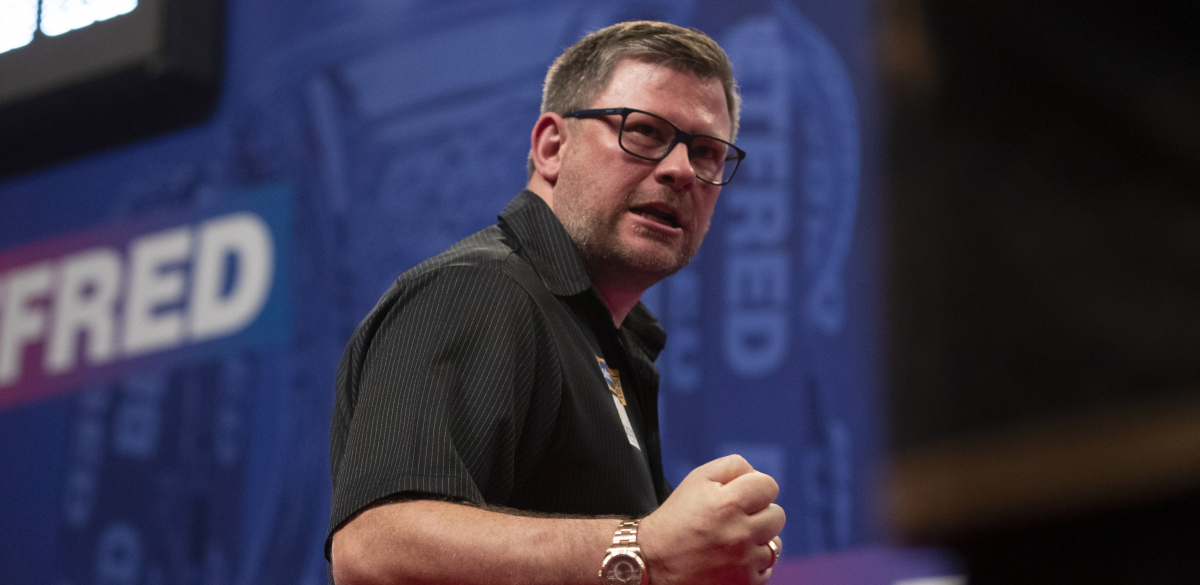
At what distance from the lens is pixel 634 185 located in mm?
1297

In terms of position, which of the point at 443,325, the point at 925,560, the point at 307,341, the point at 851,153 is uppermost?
the point at 851,153

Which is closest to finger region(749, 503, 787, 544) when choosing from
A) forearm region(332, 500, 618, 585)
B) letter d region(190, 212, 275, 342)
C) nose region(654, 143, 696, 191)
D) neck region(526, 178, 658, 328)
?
forearm region(332, 500, 618, 585)

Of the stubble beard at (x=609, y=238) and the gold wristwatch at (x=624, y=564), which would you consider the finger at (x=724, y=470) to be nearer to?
the gold wristwatch at (x=624, y=564)

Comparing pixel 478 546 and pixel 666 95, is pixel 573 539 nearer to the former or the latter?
pixel 478 546

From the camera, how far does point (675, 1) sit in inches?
102

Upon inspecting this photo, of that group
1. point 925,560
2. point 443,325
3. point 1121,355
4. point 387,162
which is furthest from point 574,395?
point 387,162

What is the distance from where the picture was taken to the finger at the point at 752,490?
78cm

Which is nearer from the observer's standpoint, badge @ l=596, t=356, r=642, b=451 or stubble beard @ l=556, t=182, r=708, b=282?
badge @ l=596, t=356, r=642, b=451

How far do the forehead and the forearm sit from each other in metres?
0.66

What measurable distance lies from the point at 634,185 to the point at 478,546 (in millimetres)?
621

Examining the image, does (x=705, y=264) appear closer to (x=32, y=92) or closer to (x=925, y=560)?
(x=925, y=560)

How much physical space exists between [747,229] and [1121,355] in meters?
1.89

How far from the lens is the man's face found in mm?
1287

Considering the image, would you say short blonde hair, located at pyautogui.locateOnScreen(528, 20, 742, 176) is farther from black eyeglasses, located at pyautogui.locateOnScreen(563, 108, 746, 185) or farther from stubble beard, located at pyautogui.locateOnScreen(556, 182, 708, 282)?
stubble beard, located at pyautogui.locateOnScreen(556, 182, 708, 282)
